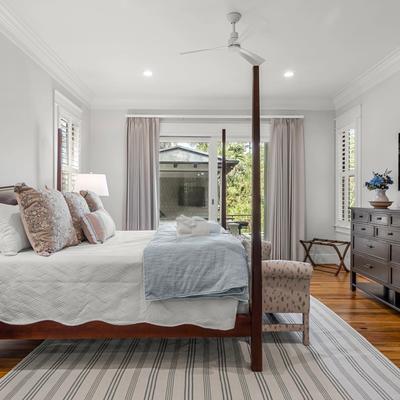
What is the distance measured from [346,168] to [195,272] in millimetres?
3878

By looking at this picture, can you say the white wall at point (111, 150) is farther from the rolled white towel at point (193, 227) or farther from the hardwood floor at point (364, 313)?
the hardwood floor at point (364, 313)

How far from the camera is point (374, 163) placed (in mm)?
4352

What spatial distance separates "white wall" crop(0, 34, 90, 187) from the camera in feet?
9.96

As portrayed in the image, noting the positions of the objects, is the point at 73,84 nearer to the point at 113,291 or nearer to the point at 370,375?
the point at 113,291

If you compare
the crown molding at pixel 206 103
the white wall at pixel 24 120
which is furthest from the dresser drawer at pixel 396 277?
the white wall at pixel 24 120

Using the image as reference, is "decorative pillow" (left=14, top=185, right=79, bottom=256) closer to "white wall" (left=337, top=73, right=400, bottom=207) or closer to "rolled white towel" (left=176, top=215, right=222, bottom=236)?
"rolled white towel" (left=176, top=215, right=222, bottom=236)

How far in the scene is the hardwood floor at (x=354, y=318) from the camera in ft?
7.78

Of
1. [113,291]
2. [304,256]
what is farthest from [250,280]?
[304,256]

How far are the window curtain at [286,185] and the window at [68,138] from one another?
115 inches

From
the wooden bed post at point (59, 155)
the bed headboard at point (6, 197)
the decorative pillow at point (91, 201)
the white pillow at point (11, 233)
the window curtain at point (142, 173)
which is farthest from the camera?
the window curtain at point (142, 173)

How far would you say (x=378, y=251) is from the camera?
343 cm

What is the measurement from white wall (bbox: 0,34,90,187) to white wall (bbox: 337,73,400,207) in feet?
12.6

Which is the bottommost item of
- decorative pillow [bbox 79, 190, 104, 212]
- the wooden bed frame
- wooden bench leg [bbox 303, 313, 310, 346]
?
wooden bench leg [bbox 303, 313, 310, 346]

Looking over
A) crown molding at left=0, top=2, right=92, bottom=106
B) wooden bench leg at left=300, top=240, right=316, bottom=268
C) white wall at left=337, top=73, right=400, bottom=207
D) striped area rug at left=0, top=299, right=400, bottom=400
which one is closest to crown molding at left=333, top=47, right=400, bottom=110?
white wall at left=337, top=73, right=400, bottom=207
